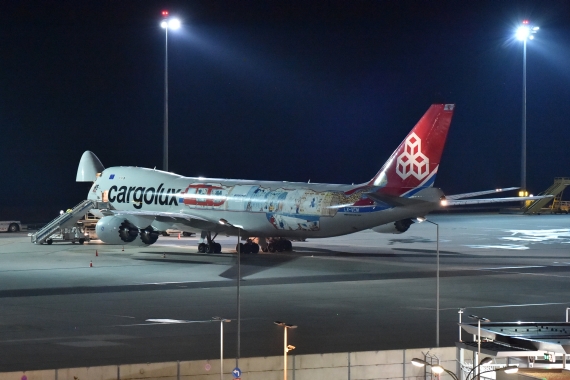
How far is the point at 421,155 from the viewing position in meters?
45.0

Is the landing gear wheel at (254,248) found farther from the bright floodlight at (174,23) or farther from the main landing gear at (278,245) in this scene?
the bright floodlight at (174,23)

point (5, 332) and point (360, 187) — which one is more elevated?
point (360, 187)

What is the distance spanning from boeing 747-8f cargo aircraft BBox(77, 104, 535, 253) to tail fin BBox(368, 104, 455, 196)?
48 mm

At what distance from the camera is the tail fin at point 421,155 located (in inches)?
1752

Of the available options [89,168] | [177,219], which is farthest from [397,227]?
[89,168]

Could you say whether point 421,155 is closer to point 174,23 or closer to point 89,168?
point 89,168

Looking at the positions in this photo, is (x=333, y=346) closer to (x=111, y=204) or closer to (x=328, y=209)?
(x=328, y=209)

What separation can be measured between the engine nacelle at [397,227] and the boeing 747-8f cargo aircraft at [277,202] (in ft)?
0.17

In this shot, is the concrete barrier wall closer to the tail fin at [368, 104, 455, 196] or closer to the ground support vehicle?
the tail fin at [368, 104, 455, 196]

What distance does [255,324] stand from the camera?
27.6 meters

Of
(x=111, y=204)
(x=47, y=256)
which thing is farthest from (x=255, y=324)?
(x=111, y=204)

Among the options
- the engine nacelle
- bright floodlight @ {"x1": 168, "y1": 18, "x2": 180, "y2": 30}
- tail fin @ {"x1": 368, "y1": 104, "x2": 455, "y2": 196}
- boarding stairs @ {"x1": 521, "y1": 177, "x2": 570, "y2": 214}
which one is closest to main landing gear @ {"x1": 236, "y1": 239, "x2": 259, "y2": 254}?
the engine nacelle

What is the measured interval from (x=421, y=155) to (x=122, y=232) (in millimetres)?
→ 16593

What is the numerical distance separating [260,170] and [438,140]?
308 feet
